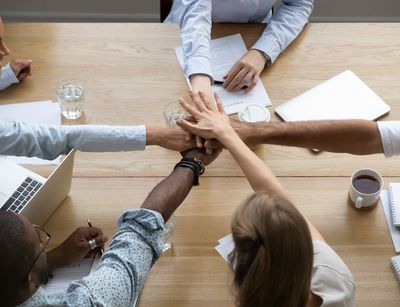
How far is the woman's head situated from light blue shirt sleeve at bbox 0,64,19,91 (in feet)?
3.54

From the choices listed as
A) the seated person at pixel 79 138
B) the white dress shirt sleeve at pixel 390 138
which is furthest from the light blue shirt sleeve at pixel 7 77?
the white dress shirt sleeve at pixel 390 138

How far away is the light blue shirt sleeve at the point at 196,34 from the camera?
1912mm

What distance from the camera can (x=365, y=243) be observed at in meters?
1.58

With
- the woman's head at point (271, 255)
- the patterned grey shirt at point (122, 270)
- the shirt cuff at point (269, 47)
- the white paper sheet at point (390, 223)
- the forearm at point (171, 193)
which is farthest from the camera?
the shirt cuff at point (269, 47)

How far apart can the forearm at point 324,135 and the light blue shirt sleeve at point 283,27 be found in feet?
1.12

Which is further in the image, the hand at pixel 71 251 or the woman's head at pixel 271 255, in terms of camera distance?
the hand at pixel 71 251

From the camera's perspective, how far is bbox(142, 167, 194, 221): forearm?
1464 mm

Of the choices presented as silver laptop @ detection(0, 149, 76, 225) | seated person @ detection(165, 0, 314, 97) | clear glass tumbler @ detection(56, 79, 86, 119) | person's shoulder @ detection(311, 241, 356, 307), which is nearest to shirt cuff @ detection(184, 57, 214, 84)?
seated person @ detection(165, 0, 314, 97)

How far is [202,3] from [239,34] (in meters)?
0.17

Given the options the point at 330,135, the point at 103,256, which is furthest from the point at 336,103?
the point at 103,256

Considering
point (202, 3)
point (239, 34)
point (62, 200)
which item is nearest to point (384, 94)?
point (239, 34)

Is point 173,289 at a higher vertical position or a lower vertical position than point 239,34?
lower

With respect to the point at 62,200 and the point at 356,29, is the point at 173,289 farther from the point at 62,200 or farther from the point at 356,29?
the point at 356,29

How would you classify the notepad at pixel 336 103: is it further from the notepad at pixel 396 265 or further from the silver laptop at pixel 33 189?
the silver laptop at pixel 33 189
